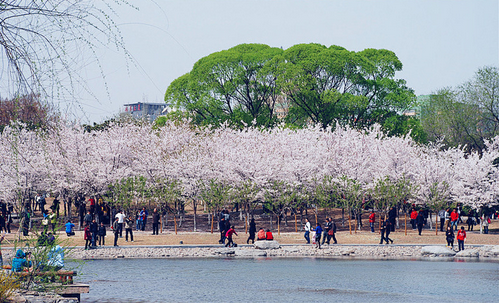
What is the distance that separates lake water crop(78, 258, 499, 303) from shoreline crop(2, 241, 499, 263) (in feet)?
7.15

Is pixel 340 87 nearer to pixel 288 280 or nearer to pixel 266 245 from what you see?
pixel 266 245

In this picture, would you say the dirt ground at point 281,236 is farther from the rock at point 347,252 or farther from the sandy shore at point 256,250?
the rock at point 347,252

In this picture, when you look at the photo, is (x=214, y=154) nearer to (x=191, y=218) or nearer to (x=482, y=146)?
(x=191, y=218)

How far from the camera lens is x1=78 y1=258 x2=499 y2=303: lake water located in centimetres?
1992

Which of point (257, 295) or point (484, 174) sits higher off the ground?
point (484, 174)

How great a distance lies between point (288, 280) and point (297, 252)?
1110cm

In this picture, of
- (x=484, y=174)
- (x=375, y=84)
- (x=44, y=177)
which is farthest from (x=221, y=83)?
(x=484, y=174)

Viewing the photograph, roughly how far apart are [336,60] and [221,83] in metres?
13.1

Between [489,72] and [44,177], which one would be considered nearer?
[44,177]

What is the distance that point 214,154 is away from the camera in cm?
5006

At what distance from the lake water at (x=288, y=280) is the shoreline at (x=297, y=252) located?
218cm

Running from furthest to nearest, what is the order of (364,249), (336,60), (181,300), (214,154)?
1. (336,60)
2. (214,154)
3. (364,249)
4. (181,300)

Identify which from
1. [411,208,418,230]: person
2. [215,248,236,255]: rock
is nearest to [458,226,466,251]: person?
[411,208,418,230]: person

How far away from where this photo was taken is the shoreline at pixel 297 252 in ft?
108
